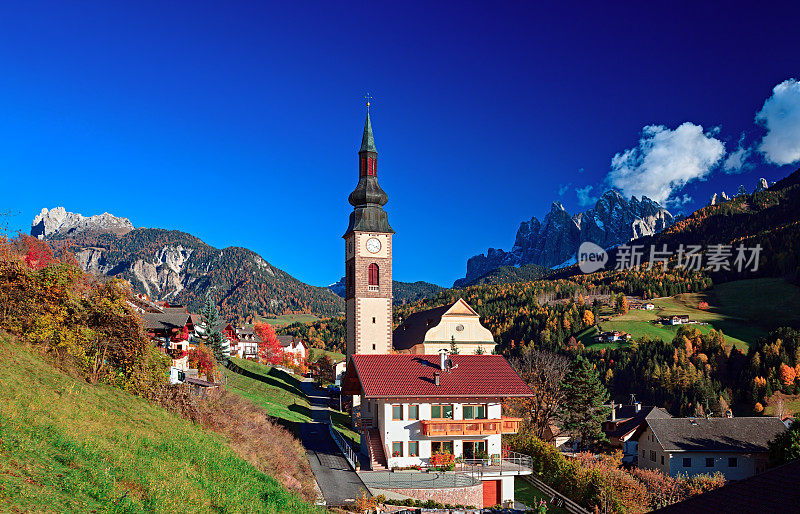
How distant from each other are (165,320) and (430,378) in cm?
2089

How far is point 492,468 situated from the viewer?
35.5m

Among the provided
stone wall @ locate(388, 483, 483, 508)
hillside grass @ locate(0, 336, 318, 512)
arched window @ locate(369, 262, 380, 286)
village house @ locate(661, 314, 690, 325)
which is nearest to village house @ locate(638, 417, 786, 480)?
arched window @ locate(369, 262, 380, 286)

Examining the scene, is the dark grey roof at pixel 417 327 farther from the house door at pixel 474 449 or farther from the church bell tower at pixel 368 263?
the house door at pixel 474 449

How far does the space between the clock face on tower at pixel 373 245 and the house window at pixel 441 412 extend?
2963 cm

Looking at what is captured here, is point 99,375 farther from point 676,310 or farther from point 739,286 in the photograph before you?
point 739,286

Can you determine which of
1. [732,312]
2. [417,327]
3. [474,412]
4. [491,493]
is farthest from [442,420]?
[732,312]

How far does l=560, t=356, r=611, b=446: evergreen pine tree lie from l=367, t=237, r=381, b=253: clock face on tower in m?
23.7

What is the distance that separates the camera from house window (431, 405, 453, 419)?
123 ft

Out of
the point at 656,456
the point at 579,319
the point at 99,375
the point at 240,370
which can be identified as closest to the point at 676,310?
the point at 579,319

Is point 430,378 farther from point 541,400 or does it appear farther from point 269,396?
point 541,400

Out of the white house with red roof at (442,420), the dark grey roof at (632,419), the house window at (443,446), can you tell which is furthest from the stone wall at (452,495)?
the dark grey roof at (632,419)

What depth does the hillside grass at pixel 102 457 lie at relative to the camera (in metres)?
12.8

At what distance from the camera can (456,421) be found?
36.1m

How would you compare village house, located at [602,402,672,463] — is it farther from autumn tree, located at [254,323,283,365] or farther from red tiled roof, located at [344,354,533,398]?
autumn tree, located at [254,323,283,365]
